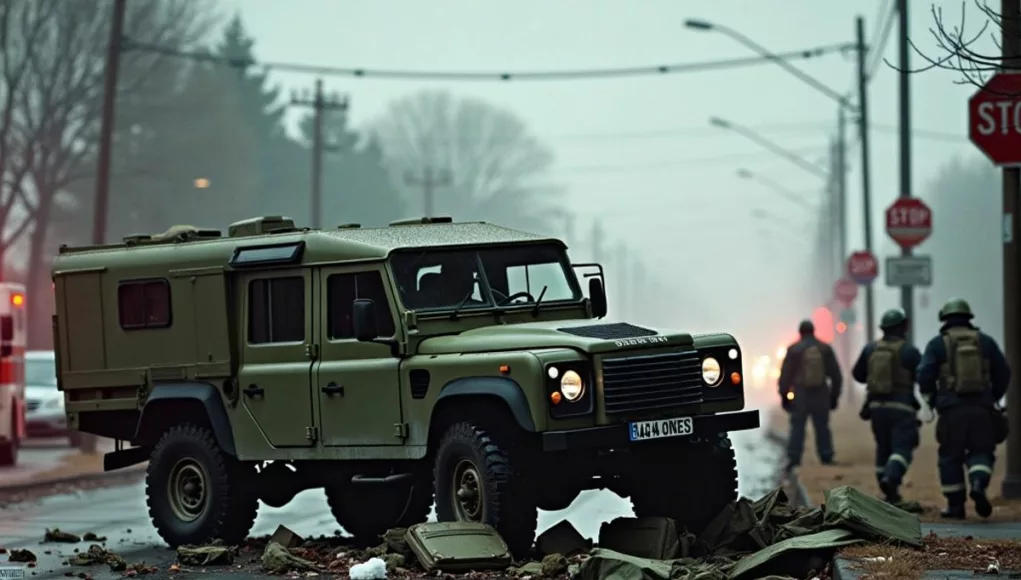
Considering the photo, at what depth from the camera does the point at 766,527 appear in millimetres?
13211

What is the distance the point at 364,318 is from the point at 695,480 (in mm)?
2518

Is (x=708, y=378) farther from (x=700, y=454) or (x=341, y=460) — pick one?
(x=341, y=460)

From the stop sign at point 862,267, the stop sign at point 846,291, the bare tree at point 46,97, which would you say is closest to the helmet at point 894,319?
the stop sign at point 862,267

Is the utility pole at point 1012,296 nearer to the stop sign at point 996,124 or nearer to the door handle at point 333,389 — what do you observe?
the stop sign at point 996,124

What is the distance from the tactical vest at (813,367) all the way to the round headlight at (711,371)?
12.2 metres

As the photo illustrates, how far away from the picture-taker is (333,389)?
14242mm

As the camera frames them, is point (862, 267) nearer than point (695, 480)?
No

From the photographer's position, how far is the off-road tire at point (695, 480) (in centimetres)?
1345

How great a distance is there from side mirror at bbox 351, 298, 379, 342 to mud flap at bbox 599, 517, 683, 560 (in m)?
2.13

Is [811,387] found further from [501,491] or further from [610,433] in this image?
[501,491]

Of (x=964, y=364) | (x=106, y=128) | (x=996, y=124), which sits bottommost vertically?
(x=964, y=364)

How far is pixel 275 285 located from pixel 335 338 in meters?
0.84

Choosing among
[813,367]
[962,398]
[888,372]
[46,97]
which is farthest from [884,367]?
[46,97]

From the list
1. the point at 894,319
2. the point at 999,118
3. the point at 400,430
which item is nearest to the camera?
the point at 400,430
